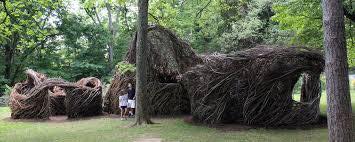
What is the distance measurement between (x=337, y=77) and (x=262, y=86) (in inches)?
250

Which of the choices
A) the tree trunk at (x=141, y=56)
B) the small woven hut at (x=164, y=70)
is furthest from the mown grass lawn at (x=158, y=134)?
the small woven hut at (x=164, y=70)

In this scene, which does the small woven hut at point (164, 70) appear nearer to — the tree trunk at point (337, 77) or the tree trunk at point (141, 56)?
the tree trunk at point (141, 56)

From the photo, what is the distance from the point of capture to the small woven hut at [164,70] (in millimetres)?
17641

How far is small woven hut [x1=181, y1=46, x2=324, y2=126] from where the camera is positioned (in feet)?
41.1

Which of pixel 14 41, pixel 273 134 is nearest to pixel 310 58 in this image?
pixel 273 134

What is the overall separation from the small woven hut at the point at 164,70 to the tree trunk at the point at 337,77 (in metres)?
11.2

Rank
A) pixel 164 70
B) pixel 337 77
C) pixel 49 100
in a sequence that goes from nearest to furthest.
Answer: pixel 337 77 → pixel 164 70 → pixel 49 100

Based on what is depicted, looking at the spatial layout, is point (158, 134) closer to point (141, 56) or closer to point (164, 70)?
point (141, 56)

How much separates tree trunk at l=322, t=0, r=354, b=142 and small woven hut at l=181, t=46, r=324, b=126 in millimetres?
6008

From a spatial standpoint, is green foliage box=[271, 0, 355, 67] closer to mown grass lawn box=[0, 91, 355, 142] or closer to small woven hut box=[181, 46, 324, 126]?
small woven hut box=[181, 46, 324, 126]

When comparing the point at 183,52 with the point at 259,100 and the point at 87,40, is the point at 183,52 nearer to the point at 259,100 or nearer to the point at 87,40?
the point at 259,100

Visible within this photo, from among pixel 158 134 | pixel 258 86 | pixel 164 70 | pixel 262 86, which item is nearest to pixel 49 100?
pixel 164 70

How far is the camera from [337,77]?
250 inches

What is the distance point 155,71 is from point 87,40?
17.8m
